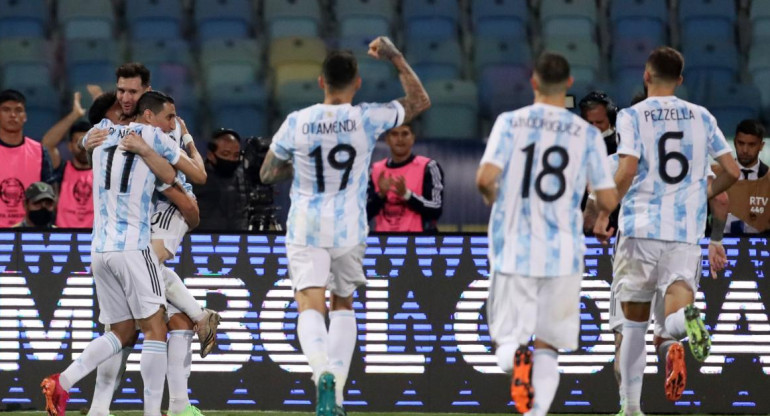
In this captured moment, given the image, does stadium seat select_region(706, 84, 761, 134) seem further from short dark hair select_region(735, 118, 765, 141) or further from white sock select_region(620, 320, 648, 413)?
white sock select_region(620, 320, 648, 413)

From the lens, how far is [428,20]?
17031 mm

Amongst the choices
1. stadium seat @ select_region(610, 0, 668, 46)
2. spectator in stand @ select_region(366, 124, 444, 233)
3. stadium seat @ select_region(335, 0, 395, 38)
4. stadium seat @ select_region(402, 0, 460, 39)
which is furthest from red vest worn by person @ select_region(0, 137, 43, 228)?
stadium seat @ select_region(610, 0, 668, 46)

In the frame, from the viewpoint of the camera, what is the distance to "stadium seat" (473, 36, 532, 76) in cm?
1633

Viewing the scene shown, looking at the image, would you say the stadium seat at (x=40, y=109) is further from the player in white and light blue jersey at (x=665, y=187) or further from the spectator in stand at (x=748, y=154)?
the player in white and light blue jersey at (x=665, y=187)

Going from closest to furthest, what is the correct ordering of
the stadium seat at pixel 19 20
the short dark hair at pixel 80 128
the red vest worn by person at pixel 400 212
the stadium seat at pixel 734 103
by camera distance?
the red vest worn by person at pixel 400 212
the short dark hair at pixel 80 128
the stadium seat at pixel 734 103
the stadium seat at pixel 19 20

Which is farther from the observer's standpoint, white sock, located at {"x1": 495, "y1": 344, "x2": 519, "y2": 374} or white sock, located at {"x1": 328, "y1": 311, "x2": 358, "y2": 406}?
white sock, located at {"x1": 328, "y1": 311, "x2": 358, "y2": 406}

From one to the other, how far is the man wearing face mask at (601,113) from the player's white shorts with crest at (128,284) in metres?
3.21

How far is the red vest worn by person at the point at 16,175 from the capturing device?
11406mm

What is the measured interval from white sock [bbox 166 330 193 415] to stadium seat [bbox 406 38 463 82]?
7809 mm

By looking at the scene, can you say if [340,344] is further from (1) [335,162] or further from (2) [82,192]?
(2) [82,192]

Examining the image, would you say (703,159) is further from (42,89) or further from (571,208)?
(42,89)

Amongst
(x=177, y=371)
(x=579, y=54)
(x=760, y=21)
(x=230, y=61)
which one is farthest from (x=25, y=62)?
(x=760, y=21)

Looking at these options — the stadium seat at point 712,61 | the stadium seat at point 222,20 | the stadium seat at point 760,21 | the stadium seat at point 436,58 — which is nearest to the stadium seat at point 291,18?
the stadium seat at point 222,20

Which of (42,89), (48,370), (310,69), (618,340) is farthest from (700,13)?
(48,370)
